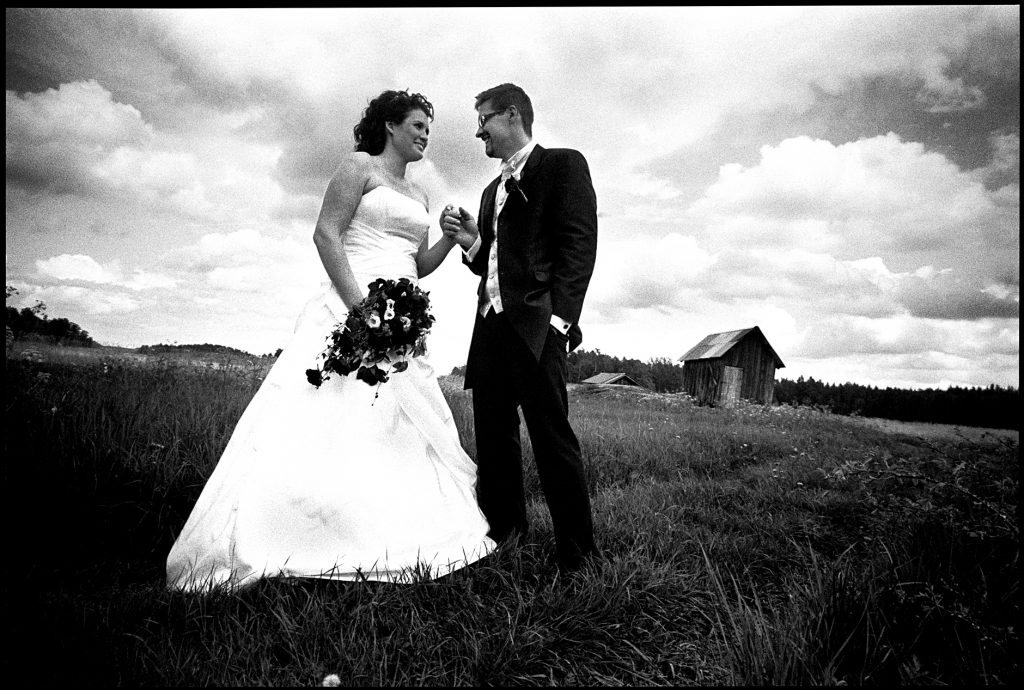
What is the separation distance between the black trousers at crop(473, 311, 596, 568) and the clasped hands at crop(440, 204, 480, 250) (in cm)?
59

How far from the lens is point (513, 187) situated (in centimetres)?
323

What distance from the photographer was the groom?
3064 mm

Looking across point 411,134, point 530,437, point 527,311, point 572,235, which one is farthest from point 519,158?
point 530,437

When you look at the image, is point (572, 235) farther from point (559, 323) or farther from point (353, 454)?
point (353, 454)

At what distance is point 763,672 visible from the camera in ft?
6.20

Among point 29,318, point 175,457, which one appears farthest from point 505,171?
point 29,318

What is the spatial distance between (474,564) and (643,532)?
1.15m

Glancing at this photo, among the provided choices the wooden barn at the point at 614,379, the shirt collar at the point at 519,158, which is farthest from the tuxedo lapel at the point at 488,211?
the wooden barn at the point at 614,379

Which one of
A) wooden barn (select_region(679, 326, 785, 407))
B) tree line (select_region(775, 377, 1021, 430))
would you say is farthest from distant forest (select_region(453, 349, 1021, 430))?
wooden barn (select_region(679, 326, 785, 407))

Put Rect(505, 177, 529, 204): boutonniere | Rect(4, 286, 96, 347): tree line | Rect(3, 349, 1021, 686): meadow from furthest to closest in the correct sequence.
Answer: Rect(4, 286, 96, 347): tree line, Rect(505, 177, 529, 204): boutonniere, Rect(3, 349, 1021, 686): meadow

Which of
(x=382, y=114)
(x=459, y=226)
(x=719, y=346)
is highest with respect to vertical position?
(x=719, y=346)

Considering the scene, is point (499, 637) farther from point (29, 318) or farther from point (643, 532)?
point (29, 318)

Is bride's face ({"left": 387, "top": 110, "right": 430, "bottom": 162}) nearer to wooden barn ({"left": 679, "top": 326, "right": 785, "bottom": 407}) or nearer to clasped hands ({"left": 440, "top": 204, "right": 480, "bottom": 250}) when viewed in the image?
clasped hands ({"left": 440, "top": 204, "right": 480, "bottom": 250})

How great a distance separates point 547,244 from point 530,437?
46.3 inches
